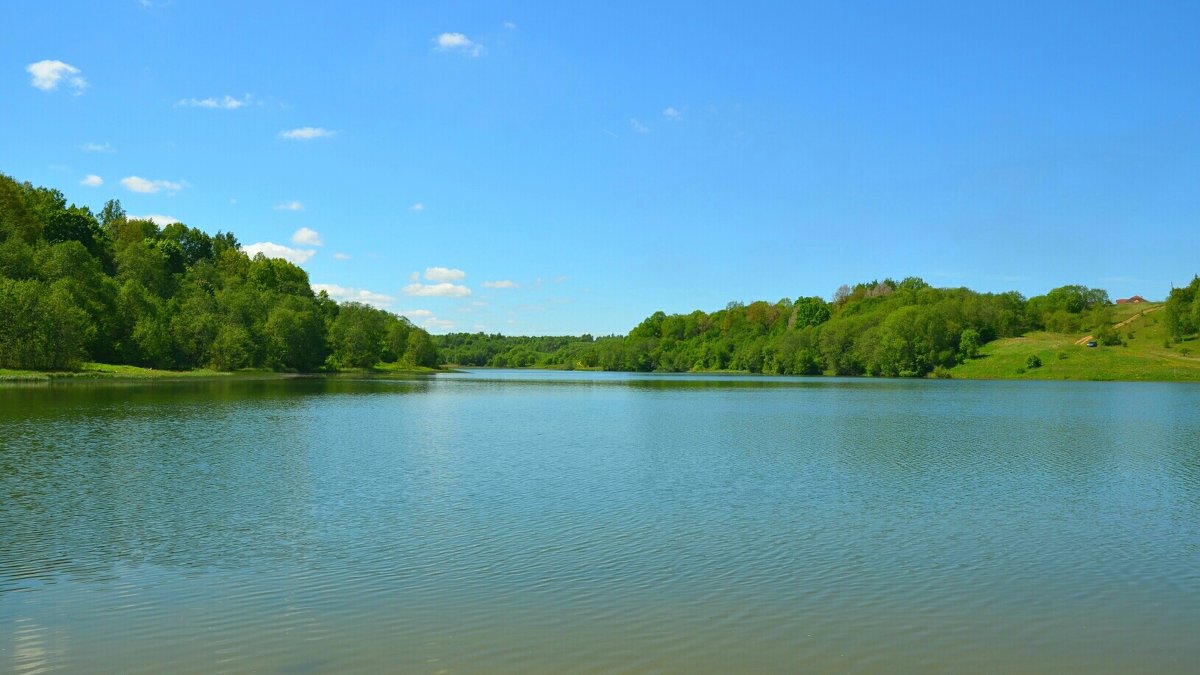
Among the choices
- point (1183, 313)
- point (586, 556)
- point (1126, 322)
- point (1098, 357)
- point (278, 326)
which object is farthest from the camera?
point (1126, 322)

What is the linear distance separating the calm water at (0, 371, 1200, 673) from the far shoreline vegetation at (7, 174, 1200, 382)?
65175 millimetres

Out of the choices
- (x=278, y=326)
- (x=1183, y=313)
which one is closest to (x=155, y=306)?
(x=278, y=326)

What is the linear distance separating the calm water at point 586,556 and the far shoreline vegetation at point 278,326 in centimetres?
6517

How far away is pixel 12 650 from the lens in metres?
8.70

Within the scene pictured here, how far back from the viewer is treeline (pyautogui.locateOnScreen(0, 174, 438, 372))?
262 ft

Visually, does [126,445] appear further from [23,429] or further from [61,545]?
[61,545]

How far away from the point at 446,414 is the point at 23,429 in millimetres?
21537

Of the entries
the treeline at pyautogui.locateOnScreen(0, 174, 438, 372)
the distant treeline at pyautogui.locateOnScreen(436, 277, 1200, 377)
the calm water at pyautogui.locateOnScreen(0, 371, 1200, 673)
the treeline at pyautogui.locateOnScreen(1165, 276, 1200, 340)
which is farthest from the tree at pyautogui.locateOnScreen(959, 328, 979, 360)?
the calm water at pyautogui.locateOnScreen(0, 371, 1200, 673)

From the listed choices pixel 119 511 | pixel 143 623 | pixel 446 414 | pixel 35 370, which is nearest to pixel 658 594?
pixel 143 623

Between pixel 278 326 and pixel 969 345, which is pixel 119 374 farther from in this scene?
pixel 969 345

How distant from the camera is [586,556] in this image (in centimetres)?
1359

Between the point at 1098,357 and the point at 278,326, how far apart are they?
127 metres

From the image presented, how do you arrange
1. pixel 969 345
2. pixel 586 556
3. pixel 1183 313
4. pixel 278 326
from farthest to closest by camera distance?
pixel 969 345
pixel 1183 313
pixel 278 326
pixel 586 556

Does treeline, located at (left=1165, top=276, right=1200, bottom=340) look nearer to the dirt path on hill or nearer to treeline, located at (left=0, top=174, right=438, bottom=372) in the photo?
the dirt path on hill
